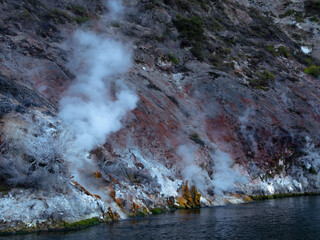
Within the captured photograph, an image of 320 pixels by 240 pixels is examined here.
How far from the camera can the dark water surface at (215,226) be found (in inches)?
608

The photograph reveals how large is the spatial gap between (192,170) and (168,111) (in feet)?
23.3

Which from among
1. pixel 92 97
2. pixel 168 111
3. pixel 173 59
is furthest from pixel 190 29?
pixel 92 97

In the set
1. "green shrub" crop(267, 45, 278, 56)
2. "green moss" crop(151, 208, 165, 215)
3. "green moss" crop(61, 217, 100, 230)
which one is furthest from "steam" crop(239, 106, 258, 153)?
"green moss" crop(61, 217, 100, 230)

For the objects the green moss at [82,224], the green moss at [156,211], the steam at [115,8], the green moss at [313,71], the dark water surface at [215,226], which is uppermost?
the steam at [115,8]

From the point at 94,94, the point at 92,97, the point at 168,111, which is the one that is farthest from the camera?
the point at 168,111

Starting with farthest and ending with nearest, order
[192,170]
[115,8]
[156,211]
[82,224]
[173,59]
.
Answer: [115,8], [173,59], [192,170], [156,211], [82,224]

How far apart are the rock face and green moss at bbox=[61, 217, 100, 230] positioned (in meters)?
0.28

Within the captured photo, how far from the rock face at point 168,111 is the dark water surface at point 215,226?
5.34 feet

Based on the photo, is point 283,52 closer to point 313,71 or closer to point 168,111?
point 313,71

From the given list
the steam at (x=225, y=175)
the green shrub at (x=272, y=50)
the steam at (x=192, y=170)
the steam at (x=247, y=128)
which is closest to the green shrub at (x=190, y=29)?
the steam at (x=247, y=128)

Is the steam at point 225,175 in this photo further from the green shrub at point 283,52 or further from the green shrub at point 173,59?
the green shrub at point 283,52

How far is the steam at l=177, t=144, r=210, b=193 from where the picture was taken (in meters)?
26.0

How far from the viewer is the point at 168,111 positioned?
104 ft

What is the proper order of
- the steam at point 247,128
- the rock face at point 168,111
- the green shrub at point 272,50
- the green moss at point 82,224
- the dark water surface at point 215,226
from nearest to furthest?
1. the dark water surface at point 215,226
2. the green moss at point 82,224
3. the rock face at point 168,111
4. the steam at point 247,128
5. the green shrub at point 272,50
